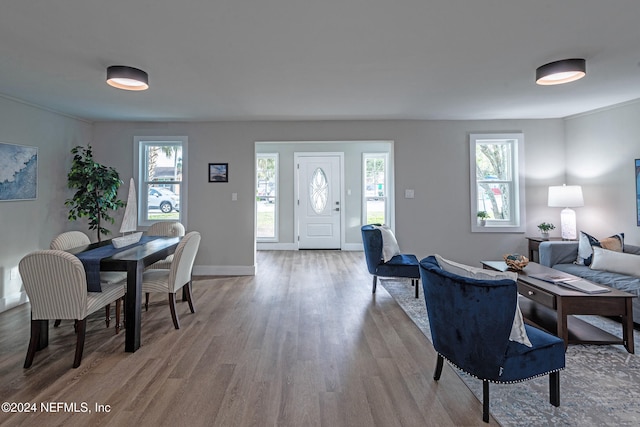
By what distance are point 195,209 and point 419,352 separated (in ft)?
12.4

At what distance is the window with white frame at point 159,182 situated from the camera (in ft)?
16.3

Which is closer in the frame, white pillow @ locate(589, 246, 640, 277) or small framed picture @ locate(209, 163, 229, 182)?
white pillow @ locate(589, 246, 640, 277)

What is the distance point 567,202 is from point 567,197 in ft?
0.22

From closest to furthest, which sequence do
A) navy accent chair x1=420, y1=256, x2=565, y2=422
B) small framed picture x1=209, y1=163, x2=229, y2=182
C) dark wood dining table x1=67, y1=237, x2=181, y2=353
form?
navy accent chair x1=420, y1=256, x2=565, y2=422 → dark wood dining table x1=67, y1=237, x2=181, y2=353 → small framed picture x1=209, y1=163, x2=229, y2=182

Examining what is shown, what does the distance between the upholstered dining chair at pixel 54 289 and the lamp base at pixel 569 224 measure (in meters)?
5.44

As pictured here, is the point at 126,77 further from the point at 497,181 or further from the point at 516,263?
the point at 497,181

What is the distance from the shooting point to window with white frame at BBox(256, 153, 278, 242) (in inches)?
282

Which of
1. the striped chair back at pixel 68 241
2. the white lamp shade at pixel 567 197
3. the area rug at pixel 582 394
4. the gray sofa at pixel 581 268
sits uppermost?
the white lamp shade at pixel 567 197

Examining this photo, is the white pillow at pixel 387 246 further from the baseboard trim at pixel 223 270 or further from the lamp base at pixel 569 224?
the lamp base at pixel 569 224

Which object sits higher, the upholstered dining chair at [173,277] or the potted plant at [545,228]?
the potted plant at [545,228]

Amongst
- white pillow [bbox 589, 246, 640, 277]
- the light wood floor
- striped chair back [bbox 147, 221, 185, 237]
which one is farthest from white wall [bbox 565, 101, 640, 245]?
striped chair back [bbox 147, 221, 185, 237]

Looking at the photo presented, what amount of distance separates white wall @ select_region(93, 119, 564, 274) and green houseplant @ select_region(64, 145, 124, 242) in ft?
1.85

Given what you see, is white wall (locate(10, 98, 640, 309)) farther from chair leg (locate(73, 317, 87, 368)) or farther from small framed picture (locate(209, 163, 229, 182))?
chair leg (locate(73, 317, 87, 368))

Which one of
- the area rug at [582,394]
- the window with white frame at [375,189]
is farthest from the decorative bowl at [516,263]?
the window with white frame at [375,189]
